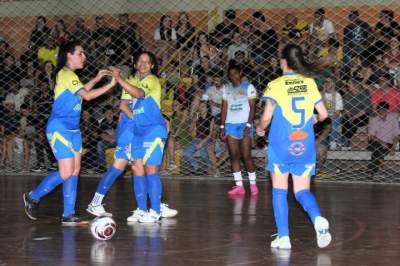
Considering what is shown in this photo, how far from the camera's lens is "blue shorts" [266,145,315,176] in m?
7.54

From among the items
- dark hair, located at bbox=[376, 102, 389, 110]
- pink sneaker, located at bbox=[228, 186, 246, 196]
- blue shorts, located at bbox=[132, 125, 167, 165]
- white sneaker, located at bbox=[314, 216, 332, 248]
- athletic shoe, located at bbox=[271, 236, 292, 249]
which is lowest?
athletic shoe, located at bbox=[271, 236, 292, 249]

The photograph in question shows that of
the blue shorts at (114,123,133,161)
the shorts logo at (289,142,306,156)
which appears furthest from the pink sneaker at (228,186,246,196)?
the shorts logo at (289,142,306,156)

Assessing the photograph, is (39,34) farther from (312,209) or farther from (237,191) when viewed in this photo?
(312,209)

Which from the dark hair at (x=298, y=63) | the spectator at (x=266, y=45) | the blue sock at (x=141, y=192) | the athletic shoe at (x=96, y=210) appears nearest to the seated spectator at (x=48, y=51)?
the spectator at (x=266, y=45)

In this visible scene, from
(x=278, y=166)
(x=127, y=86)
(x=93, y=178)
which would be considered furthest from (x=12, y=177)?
(x=278, y=166)

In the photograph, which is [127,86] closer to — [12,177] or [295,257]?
[295,257]

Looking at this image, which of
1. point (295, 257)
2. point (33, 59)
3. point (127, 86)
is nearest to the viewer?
point (295, 257)

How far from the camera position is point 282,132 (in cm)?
751

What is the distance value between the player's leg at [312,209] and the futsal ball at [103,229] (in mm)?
1832

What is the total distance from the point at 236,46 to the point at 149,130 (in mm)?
7832

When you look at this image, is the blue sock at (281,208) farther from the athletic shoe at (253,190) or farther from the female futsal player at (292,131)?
the athletic shoe at (253,190)

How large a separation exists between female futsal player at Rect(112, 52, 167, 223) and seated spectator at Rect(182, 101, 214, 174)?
668 centimetres

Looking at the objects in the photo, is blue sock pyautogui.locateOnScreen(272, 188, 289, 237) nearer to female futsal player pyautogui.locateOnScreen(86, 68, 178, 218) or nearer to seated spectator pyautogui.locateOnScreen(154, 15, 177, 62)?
female futsal player pyautogui.locateOnScreen(86, 68, 178, 218)

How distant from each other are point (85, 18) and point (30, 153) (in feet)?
11.8
